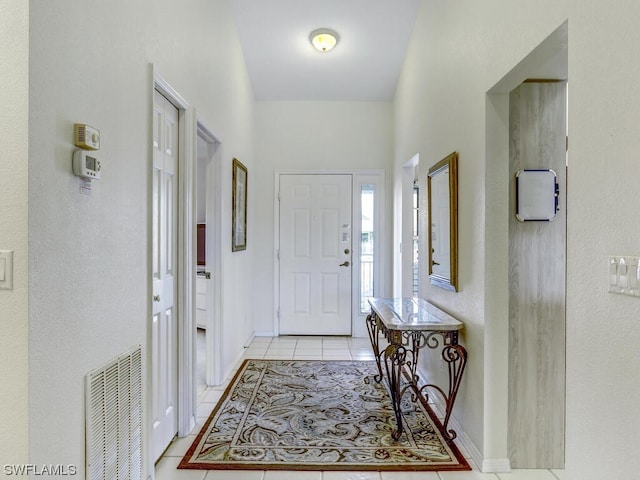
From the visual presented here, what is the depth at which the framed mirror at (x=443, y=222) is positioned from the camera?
2.51m

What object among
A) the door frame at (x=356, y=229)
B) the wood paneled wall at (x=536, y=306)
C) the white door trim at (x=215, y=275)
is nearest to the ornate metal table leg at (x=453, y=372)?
the wood paneled wall at (x=536, y=306)

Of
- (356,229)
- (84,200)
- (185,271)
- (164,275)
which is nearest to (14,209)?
(84,200)

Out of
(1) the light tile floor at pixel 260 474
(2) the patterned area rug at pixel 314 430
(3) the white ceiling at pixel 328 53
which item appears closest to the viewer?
(1) the light tile floor at pixel 260 474

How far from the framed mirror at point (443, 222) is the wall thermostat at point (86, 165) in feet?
6.33

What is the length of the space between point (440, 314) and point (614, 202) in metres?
1.56

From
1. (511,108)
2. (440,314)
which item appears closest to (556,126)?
(511,108)

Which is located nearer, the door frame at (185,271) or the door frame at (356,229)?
the door frame at (185,271)

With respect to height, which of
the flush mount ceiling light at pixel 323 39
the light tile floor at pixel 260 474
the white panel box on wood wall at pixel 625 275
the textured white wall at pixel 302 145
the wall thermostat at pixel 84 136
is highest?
the flush mount ceiling light at pixel 323 39

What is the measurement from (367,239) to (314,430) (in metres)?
2.73

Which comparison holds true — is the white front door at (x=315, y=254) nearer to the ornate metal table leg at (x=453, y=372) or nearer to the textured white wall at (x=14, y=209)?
the ornate metal table leg at (x=453, y=372)

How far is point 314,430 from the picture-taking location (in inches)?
98.6

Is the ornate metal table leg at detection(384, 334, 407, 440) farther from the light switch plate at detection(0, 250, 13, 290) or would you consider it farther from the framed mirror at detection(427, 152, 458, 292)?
the light switch plate at detection(0, 250, 13, 290)

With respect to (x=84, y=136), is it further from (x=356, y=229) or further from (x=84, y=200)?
(x=356, y=229)

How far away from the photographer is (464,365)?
2344mm
